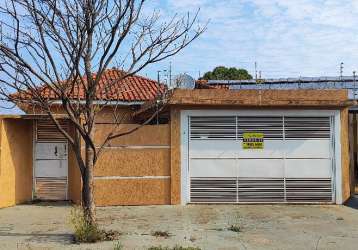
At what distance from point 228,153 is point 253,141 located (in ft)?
2.68

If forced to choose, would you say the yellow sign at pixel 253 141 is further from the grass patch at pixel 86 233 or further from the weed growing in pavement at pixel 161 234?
the grass patch at pixel 86 233

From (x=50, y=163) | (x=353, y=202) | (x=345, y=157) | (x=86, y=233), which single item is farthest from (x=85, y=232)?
(x=345, y=157)

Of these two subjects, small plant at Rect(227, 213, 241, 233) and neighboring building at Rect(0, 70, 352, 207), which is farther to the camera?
neighboring building at Rect(0, 70, 352, 207)

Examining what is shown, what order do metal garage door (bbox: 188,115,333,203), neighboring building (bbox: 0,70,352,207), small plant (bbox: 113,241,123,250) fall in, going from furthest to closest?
1. metal garage door (bbox: 188,115,333,203)
2. neighboring building (bbox: 0,70,352,207)
3. small plant (bbox: 113,241,123,250)

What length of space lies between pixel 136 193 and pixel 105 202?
91cm

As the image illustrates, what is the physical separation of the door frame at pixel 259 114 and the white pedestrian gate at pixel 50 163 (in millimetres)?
3940

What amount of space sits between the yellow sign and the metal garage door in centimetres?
8

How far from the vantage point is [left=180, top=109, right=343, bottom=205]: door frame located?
14648 mm

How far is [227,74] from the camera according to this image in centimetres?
3806

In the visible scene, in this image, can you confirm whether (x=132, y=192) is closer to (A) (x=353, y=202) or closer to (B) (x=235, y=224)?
(B) (x=235, y=224)

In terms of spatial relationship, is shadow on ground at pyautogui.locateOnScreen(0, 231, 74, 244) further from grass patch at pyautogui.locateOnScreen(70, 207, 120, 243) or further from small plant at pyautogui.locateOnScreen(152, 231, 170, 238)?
small plant at pyautogui.locateOnScreen(152, 231, 170, 238)

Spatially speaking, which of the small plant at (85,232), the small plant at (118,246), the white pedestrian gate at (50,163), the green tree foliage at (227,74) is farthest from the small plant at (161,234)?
the green tree foliage at (227,74)

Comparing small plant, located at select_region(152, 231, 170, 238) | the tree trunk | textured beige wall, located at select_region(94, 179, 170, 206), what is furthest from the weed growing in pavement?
textured beige wall, located at select_region(94, 179, 170, 206)

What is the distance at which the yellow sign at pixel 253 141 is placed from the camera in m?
14.9
